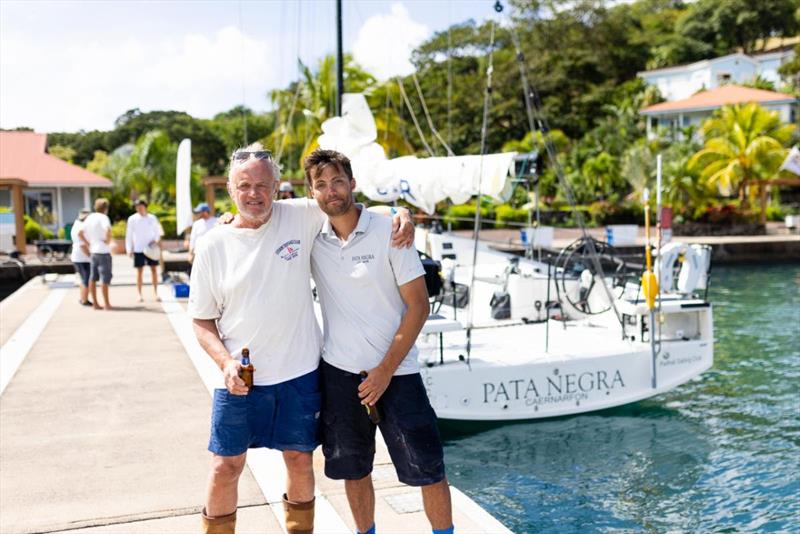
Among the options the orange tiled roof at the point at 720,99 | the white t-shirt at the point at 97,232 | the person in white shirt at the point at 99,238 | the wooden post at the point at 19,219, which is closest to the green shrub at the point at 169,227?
the wooden post at the point at 19,219

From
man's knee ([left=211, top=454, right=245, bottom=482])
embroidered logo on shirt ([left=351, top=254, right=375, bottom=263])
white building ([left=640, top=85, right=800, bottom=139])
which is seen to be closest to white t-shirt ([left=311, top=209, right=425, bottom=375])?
embroidered logo on shirt ([left=351, top=254, right=375, bottom=263])

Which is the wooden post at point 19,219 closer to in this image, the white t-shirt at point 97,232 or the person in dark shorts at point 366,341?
the white t-shirt at point 97,232

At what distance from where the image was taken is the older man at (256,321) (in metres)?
3.31

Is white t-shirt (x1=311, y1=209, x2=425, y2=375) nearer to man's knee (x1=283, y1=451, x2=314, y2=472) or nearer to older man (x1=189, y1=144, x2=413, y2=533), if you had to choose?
older man (x1=189, y1=144, x2=413, y2=533)

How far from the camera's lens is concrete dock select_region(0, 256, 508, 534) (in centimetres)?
434

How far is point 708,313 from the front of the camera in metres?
9.61

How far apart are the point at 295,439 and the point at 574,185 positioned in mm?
40464

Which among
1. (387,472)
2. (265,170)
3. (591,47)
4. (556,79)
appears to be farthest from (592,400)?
(591,47)

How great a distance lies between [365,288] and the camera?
3348 millimetres

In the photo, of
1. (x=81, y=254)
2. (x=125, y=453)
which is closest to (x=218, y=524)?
(x=125, y=453)

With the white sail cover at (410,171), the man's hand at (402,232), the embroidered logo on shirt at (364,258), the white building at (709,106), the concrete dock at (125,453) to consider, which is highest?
the white building at (709,106)

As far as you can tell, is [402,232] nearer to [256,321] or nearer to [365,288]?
[365,288]

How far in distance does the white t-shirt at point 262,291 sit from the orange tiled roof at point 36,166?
30.9 metres

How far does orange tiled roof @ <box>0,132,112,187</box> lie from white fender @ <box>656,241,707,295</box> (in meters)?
26.8
